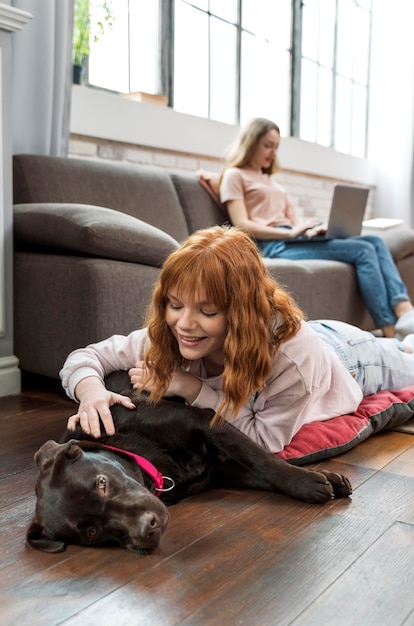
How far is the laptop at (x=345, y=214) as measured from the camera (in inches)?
134

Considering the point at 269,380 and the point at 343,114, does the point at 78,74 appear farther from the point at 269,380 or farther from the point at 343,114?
the point at 343,114

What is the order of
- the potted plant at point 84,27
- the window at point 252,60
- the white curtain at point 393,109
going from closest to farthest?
the potted plant at point 84,27, the window at point 252,60, the white curtain at point 393,109

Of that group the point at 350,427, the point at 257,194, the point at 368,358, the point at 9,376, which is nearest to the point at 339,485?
the point at 350,427

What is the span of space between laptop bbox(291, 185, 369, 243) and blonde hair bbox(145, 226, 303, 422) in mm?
1965

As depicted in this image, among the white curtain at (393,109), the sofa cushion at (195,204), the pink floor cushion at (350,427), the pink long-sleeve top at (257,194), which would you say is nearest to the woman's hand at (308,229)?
the pink long-sleeve top at (257,194)

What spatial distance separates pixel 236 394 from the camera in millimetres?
1475

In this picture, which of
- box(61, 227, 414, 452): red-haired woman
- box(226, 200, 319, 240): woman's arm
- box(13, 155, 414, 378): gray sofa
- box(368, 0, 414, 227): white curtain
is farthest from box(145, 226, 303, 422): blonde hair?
box(368, 0, 414, 227): white curtain

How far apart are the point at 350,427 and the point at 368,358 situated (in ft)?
1.11

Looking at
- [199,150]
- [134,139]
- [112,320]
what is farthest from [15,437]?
[199,150]

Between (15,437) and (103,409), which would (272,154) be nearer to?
(15,437)

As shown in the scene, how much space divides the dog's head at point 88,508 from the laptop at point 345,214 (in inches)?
97.5

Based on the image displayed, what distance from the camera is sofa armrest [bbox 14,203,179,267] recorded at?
2.19m

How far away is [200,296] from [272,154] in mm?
2407

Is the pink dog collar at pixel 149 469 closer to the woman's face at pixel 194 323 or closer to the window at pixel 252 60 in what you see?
the woman's face at pixel 194 323
